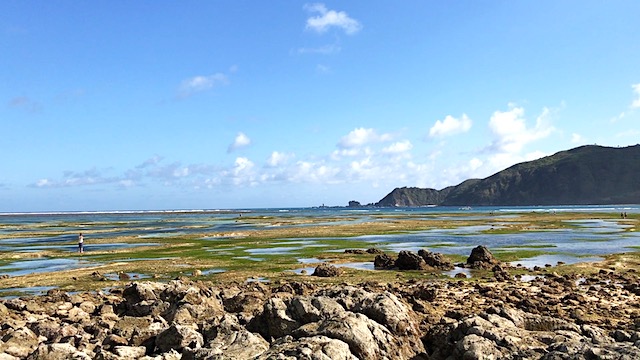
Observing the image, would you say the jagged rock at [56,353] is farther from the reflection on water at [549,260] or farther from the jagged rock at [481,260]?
the reflection on water at [549,260]

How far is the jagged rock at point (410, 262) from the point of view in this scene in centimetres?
3962

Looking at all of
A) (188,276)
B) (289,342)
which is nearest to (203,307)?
(289,342)

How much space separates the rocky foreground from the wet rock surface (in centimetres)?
4

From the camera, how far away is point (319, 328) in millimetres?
13398

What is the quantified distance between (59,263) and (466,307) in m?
42.5

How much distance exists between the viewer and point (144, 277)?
3872 cm

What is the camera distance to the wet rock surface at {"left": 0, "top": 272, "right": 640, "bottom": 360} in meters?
12.5

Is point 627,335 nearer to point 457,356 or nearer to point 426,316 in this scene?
point 457,356

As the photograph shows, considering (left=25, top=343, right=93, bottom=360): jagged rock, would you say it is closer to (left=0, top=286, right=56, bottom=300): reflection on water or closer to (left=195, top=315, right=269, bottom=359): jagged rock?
(left=195, top=315, right=269, bottom=359): jagged rock

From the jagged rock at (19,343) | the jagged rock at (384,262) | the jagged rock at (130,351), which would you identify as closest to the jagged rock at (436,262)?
the jagged rock at (384,262)

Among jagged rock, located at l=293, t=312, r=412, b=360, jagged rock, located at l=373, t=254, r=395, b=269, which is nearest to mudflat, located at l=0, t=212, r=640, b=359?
jagged rock, located at l=293, t=312, r=412, b=360

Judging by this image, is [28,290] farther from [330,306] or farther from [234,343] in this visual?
[330,306]

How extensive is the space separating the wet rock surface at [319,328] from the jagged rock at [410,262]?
530 inches

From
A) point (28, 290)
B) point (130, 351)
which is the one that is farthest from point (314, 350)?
point (28, 290)
